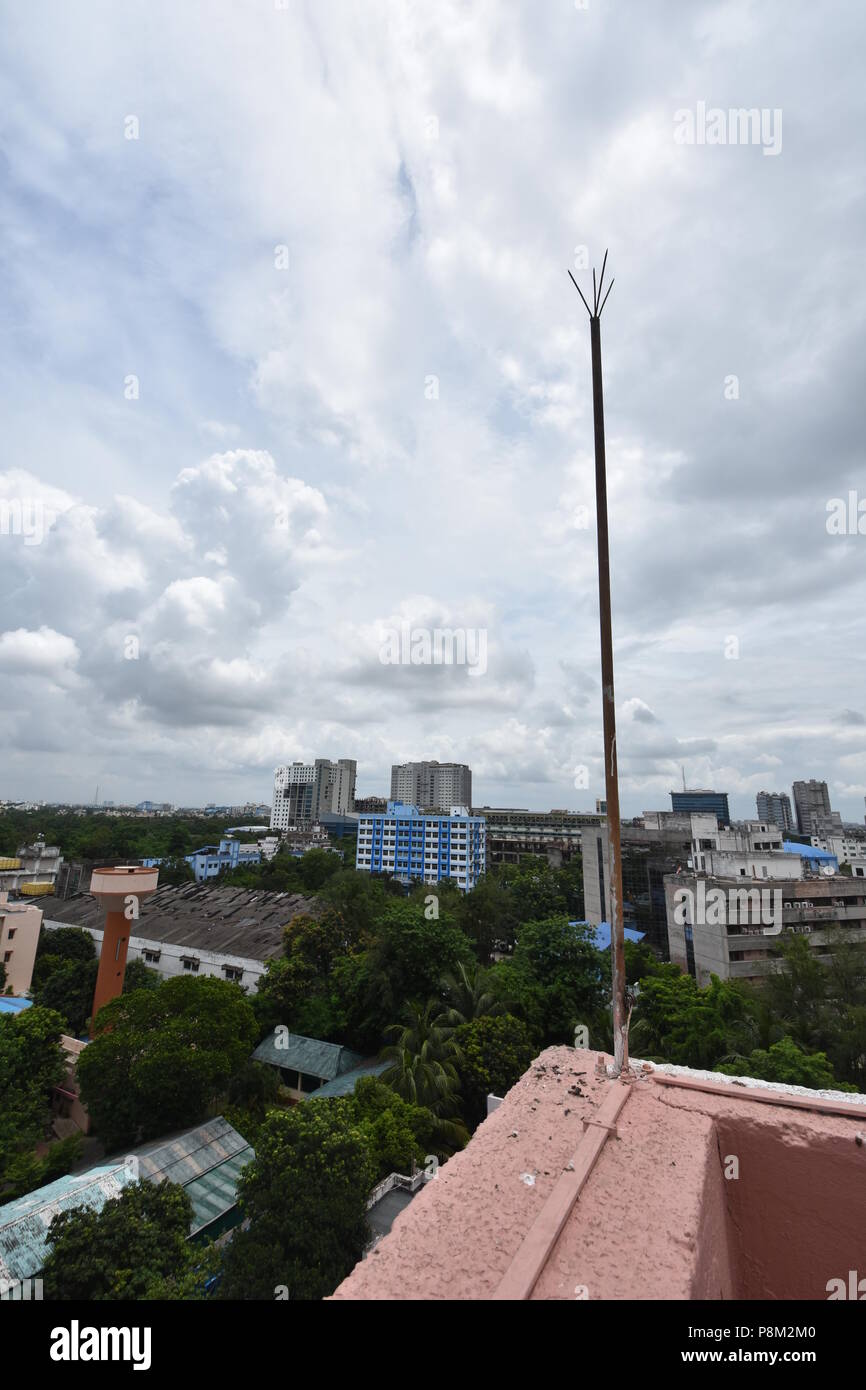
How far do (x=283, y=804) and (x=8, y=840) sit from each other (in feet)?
187

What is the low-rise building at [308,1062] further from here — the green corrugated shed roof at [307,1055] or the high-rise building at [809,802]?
the high-rise building at [809,802]

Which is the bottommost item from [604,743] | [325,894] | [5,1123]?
[5,1123]

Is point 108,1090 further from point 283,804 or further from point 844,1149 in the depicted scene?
point 283,804

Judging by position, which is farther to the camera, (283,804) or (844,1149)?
(283,804)

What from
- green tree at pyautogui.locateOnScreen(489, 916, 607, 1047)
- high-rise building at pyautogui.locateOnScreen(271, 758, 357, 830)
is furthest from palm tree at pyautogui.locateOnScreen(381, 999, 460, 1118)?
high-rise building at pyautogui.locateOnScreen(271, 758, 357, 830)

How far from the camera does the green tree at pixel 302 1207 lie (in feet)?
25.5

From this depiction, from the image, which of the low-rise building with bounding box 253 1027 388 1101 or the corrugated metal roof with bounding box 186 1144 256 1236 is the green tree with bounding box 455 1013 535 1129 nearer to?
the low-rise building with bounding box 253 1027 388 1101

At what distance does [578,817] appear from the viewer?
90688 millimetres

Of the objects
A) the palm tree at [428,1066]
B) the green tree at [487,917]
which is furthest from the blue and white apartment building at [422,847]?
the palm tree at [428,1066]

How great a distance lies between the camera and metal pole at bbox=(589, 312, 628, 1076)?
3.26 metres

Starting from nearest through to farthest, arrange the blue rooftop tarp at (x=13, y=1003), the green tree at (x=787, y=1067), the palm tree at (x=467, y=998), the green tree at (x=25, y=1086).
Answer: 1. the green tree at (x=787, y=1067)
2. the green tree at (x=25, y=1086)
3. the palm tree at (x=467, y=998)
4. the blue rooftop tarp at (x=13, y=1003)

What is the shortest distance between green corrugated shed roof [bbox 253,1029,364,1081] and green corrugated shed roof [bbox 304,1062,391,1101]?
0.29 metres

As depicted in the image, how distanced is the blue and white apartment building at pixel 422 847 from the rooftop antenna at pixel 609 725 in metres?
52.8

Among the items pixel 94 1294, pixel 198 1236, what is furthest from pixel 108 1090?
pixel 94 1294
